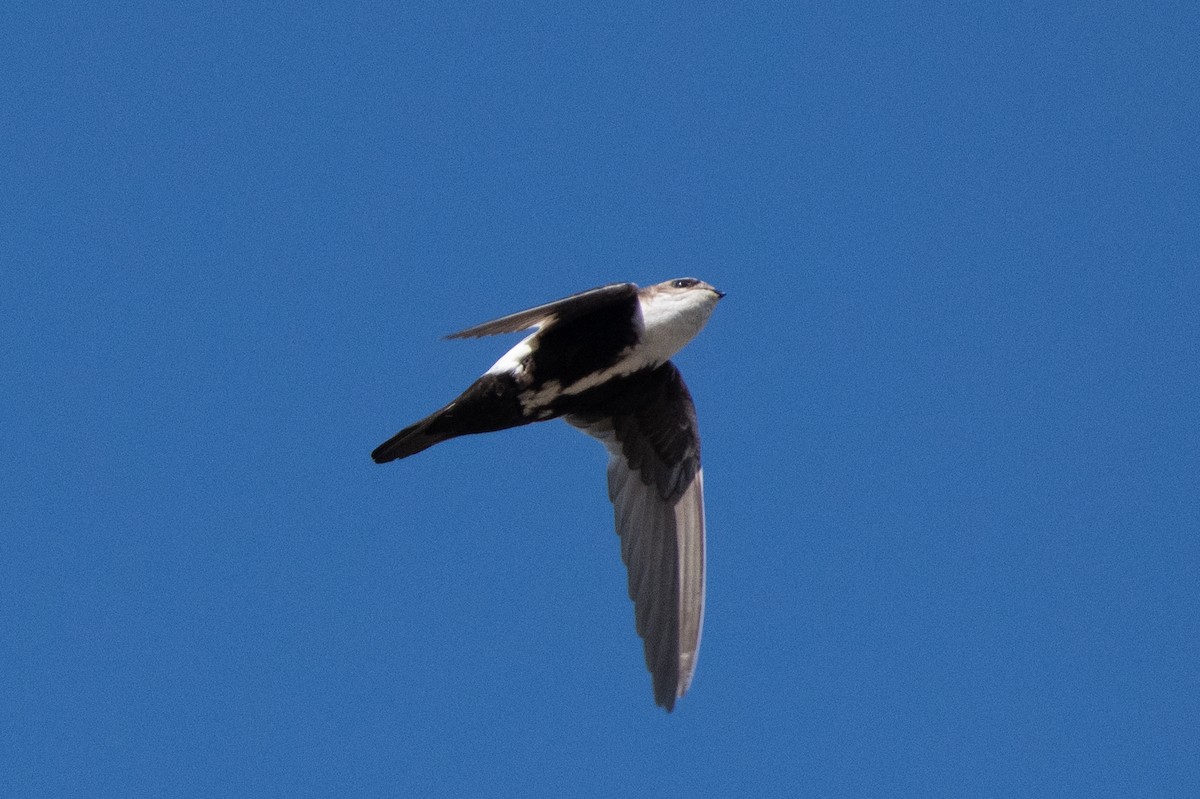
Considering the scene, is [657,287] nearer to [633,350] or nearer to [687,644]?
[633,350]

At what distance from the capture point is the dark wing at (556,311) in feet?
25.7

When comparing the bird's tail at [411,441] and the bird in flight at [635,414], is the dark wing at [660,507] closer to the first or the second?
the bird in flight at [635,414]

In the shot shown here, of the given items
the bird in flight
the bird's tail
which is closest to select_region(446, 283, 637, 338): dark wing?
the bird in flight

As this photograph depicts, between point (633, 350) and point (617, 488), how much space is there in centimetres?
117

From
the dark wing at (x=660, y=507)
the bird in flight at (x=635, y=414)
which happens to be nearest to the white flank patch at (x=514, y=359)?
the bird in flight at (x=635, y=414)

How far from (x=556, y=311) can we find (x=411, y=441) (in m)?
1.03

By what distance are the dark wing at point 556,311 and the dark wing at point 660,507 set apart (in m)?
0.80

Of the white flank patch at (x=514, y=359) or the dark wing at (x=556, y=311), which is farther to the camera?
the white flank patch at (x=514, y=359)

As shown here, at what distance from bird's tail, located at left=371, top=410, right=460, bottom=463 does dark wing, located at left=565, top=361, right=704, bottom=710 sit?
3.75 ft

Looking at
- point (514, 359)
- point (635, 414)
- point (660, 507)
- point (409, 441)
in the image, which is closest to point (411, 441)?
point (409, 441)

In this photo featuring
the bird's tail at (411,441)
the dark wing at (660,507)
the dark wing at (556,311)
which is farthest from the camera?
the dark wing at (660,507)

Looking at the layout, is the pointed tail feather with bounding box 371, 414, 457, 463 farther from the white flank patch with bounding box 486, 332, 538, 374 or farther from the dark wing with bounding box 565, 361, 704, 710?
the dark wing with bounding box 565, 361, 704, 710

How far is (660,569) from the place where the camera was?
952 centimetres

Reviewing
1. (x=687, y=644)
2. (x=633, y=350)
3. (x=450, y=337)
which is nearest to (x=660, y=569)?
(x=687, y=644)
